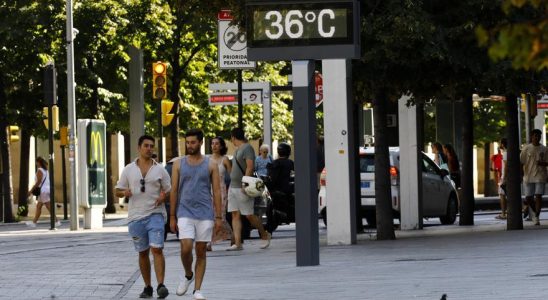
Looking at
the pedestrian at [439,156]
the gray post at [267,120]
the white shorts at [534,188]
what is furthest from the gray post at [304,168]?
the pedestrian at [439,156]

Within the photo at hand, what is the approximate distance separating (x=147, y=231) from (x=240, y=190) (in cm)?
794

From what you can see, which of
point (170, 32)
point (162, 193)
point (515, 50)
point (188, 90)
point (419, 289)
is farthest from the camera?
point (188, 90)

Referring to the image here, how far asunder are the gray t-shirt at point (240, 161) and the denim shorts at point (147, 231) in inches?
302

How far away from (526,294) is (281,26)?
17.6 ft

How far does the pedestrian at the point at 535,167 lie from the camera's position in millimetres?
26797

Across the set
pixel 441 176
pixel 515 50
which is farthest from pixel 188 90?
pixel 515 50

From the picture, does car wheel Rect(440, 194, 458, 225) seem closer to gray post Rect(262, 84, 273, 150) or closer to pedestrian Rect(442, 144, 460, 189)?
pedestrian Rect(442, 144, 460, 189)

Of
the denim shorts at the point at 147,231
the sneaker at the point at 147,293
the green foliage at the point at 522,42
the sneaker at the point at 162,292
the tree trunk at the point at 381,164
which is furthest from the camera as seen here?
the tree trunk at the point at 381,164

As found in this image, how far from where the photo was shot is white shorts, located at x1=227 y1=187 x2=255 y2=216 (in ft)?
72.9

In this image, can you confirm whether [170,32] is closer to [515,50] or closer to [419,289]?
[419,289]

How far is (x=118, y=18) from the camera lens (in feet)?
136

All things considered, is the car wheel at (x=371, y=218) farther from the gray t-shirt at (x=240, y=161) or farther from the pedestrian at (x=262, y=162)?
the gray t-shirt at (x=240, y=161)

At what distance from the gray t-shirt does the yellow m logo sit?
38.5 feet

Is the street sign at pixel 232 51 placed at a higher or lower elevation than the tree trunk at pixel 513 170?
higher
